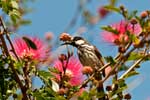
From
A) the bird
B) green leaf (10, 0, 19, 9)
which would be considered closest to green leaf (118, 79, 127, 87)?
green leaf (10, 0, 19, 9)

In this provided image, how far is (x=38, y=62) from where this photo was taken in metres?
2.54

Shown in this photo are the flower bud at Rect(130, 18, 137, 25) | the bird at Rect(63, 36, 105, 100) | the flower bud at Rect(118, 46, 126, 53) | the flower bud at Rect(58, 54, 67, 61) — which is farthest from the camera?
the bird at Rect(63, 36, 105, 100)

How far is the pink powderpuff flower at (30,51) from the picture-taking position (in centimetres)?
255

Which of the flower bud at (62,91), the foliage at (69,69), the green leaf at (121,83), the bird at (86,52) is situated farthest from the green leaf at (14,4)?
the bird at (86,52)

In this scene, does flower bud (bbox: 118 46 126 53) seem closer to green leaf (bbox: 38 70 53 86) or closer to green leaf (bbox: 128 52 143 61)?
green leaf (bbox: 128 52 143 61)

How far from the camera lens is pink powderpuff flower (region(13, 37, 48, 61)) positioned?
100 inches

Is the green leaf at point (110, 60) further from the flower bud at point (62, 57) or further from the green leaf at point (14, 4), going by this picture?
the green leaf at point (14, 4)

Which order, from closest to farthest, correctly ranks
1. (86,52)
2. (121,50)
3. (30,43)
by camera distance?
(121,50), (30,43), (86,52)

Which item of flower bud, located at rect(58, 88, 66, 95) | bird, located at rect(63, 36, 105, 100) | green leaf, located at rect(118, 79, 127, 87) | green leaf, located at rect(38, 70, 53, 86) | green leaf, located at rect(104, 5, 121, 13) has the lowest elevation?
flower bud, located at rect(58, 88, 66, 95)

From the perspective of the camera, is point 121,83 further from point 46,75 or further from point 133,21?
point 46,75

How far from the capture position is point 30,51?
2.57m

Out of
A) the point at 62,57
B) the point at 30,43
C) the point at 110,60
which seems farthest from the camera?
the point at 30,43

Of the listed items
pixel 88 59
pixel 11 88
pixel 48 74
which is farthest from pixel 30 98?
pixel 88 59

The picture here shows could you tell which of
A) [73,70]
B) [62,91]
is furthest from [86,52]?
[62,91]
